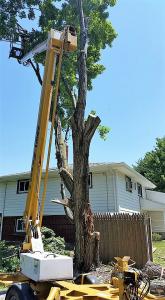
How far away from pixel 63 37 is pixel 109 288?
578 centimetres

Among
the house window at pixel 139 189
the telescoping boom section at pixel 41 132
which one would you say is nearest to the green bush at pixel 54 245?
the telescoping boom section at pixel 41 132

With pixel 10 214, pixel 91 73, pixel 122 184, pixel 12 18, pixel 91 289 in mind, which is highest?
pixel 12 18

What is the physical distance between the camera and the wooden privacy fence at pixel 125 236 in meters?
14.2

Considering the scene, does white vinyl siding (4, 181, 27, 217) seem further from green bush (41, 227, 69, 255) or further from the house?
green bush (41, 227, 69, 255)

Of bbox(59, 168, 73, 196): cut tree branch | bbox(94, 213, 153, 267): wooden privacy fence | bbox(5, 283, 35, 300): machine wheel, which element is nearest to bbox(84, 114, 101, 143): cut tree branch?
bbox(59, 168, 73, 196): cut tree branch

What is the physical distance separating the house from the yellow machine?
12017mm

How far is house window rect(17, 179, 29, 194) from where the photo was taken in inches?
929

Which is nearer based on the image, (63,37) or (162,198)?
(63,37)

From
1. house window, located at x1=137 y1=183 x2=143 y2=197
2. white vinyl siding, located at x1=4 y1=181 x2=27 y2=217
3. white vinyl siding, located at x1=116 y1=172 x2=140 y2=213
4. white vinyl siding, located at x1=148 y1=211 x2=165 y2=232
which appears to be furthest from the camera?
white vinyl siding, located at x1=148 y1=211 x2=165 y2=232

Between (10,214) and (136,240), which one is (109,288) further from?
(10,214)

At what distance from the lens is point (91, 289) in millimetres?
6070

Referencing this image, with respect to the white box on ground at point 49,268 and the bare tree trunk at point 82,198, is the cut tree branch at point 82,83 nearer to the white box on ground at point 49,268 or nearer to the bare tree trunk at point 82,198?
the bare tree trunk at point 82,198

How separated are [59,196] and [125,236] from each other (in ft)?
26.3

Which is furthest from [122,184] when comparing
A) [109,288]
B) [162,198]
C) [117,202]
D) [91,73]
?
[109,288]
